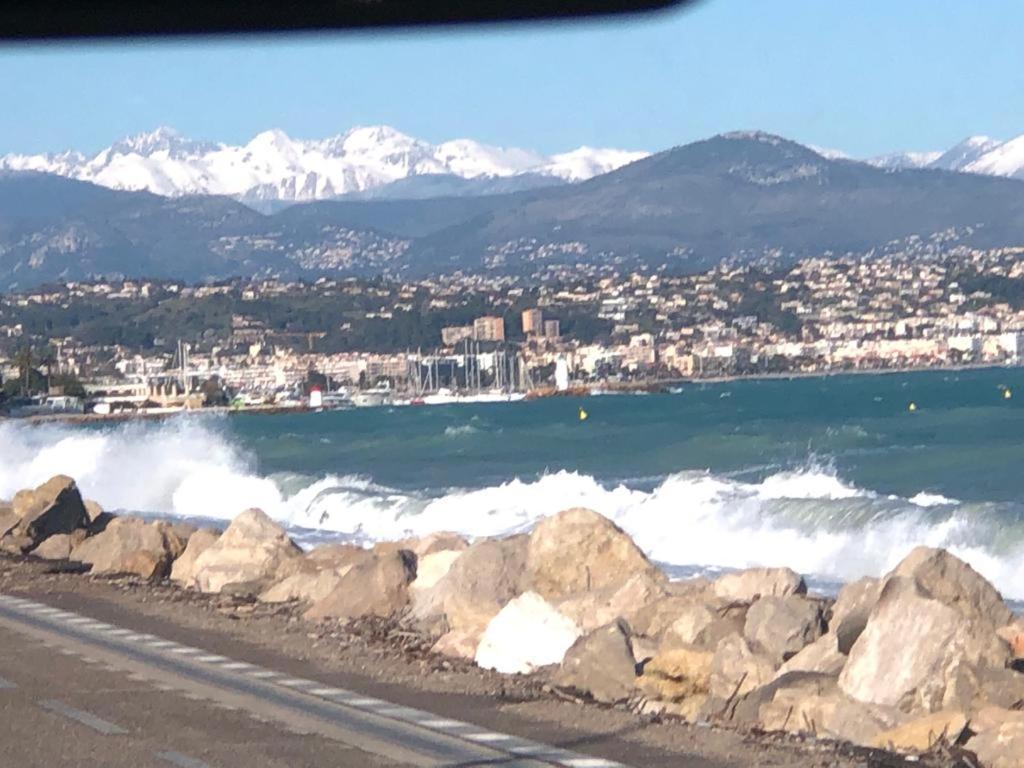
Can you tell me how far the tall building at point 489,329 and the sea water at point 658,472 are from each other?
18.1 meters

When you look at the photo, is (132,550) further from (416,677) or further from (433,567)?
(416,677)

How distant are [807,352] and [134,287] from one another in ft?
183

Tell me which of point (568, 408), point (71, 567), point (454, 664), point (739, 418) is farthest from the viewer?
point (568, 408)

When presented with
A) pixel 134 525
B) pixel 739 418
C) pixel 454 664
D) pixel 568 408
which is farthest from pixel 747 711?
pixel 568 408

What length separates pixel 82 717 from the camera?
10.9 metres

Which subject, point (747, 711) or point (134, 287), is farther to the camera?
point (134, 287)

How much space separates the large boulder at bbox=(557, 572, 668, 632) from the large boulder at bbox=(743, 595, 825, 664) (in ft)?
4.48

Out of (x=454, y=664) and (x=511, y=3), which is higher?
(x=511, y=3)

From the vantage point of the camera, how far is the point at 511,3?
3881 millimetres

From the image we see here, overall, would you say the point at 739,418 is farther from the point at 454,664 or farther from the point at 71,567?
the point at 454,664

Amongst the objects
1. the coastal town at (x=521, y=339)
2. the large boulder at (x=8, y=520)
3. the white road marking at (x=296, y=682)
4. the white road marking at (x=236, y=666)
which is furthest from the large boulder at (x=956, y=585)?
the coastal town at (x=521, y=339)

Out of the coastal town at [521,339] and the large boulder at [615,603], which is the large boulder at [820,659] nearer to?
the large boulder at [615,603]

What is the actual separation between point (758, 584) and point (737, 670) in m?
3.38

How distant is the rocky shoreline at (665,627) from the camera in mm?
10844
